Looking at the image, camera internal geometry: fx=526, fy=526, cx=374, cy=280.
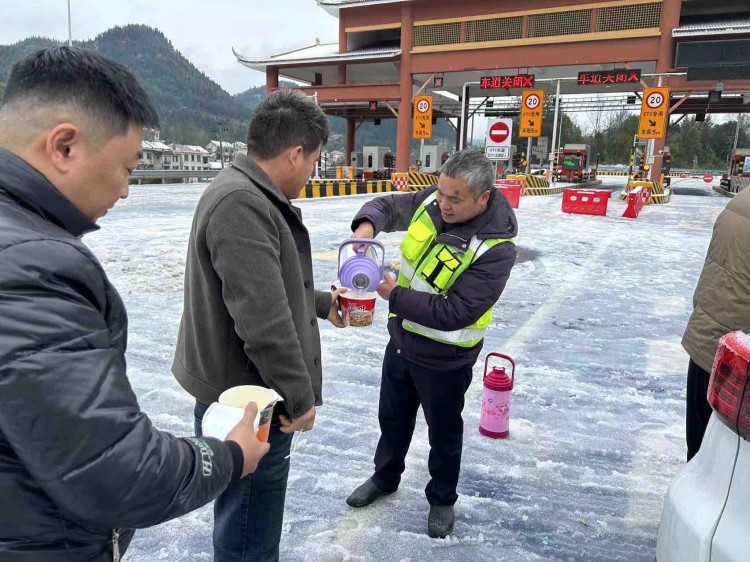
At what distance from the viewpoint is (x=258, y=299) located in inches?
60.1

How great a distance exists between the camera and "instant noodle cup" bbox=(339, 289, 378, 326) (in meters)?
2.14

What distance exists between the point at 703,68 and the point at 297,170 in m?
24.7

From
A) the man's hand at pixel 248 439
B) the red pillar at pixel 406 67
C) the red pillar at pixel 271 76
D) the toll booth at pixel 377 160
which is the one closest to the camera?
the man's hand at pixel 248 439

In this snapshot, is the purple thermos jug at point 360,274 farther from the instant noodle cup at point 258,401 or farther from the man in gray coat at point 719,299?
the man in gray coat at point 719,299

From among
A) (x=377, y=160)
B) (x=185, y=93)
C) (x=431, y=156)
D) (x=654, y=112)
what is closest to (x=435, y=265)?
(x=654, y=112)

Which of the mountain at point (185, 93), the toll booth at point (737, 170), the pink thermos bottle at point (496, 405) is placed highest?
the mountain at point (185, 93)

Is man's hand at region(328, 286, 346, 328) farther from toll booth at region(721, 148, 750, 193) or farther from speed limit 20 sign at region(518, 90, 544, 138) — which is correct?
toll booth at region(721, 148, 750, 193)

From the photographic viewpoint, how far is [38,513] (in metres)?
0.91

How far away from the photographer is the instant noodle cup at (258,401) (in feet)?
4.38

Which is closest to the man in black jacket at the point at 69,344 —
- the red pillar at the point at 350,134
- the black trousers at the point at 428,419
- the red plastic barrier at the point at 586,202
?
the black trousers at the point at 428,419

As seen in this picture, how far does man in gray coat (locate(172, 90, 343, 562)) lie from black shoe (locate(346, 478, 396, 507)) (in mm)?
766

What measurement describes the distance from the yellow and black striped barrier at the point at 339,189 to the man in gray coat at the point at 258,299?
15.4 metres

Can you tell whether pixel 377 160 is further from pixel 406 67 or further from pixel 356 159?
pixel 406 67

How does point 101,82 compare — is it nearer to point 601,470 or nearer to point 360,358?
point 601,470
